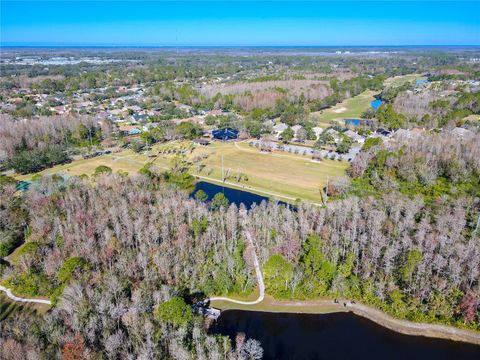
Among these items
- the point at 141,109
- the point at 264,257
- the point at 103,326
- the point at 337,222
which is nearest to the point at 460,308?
the point at 337,222

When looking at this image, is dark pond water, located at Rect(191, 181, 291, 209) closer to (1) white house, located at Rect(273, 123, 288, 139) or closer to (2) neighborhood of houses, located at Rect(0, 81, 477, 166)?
(2) neighborhood of houses, located at Rect(0, 81, 477, 166)

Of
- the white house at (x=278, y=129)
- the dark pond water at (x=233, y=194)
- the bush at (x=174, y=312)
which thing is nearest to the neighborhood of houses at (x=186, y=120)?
the white house at (x=278, y=129)

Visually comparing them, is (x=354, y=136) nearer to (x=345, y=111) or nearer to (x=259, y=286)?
(x=345, y=111)

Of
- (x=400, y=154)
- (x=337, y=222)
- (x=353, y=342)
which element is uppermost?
(x=400, y=154)

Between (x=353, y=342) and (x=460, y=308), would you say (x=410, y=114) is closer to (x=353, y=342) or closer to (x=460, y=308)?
(x=460, y=308)

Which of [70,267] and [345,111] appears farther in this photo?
[345,111]

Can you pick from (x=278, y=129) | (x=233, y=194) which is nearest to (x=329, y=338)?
(x=233, y=194)
